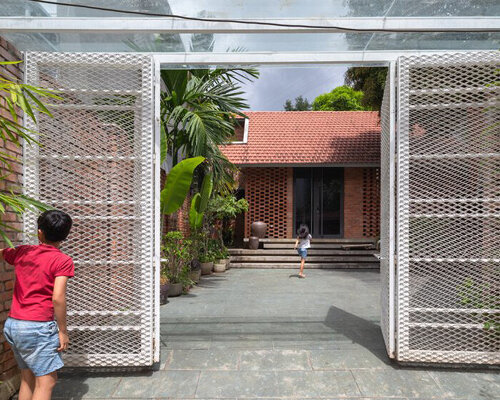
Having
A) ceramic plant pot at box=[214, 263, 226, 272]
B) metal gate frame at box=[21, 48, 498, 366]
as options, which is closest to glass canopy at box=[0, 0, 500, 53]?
metal gate frame at box=[21, 48, 498, 366]

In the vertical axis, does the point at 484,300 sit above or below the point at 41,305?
below

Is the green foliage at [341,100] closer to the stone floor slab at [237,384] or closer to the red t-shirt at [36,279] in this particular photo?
the stone floor slab at [237,384]

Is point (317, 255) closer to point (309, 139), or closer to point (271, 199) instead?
point (271, 199)

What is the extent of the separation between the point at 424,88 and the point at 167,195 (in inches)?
147

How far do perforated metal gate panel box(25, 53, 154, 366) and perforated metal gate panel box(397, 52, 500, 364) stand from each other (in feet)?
8.26

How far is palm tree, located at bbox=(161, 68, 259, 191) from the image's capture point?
6898 mm

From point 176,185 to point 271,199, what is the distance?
8.21 meters

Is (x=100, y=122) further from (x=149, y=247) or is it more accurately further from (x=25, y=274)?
(x=25, y=274)

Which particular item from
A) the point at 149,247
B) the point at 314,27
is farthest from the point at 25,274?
the point at 314,27

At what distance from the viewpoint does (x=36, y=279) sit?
2254 mm

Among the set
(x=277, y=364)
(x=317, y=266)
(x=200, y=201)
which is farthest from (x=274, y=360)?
(x=317, y=266)

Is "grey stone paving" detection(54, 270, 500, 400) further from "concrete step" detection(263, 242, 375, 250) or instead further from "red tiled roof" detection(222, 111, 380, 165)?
"red tiled roof" detection(222, 111, 380, 165)

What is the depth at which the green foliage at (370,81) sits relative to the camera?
32.9 feet

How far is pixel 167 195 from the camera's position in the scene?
5414 millimetres
